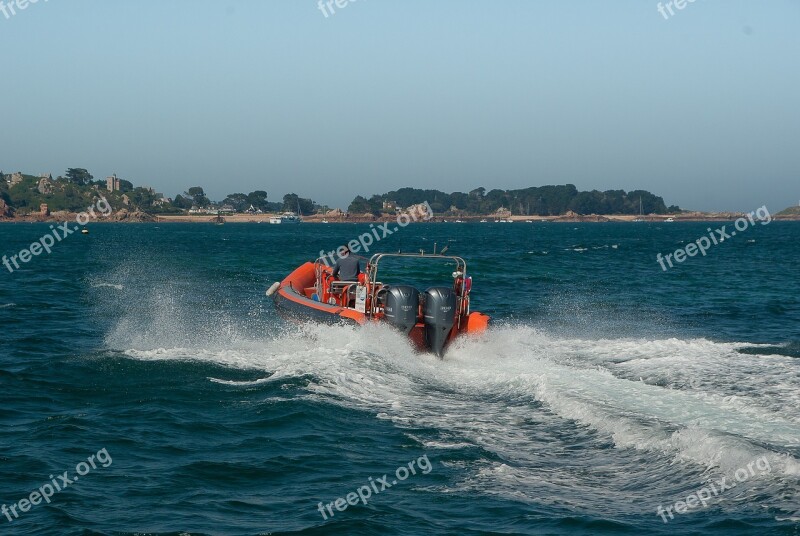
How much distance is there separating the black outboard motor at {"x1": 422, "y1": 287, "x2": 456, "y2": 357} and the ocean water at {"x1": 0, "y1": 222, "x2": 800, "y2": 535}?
0.27 m

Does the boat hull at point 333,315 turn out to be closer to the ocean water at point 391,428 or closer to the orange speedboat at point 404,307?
the orange speedboat at point 404,307

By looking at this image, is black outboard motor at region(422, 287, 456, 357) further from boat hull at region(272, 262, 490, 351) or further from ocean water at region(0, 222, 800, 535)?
A: ocean water at region(0, 222, 800, 535)

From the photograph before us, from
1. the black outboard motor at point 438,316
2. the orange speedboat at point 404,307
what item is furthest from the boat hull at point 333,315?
the black outboard motor at point 438,316

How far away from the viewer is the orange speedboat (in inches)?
589

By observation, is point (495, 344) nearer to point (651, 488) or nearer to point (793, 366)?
point (793, 366)

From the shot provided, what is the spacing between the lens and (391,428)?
10.9m

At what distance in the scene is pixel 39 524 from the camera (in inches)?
308

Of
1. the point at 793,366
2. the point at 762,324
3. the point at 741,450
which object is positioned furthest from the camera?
the point at 762,324

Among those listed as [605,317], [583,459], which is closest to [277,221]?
[605,317]

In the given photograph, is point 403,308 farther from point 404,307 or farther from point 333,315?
point 333,315

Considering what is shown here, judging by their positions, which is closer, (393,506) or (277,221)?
(393,506)

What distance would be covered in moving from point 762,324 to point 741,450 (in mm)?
13259

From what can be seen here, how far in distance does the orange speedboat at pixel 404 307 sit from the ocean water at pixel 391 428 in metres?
0.27

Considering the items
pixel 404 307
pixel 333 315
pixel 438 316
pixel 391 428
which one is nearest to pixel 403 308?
pixel 404 307
